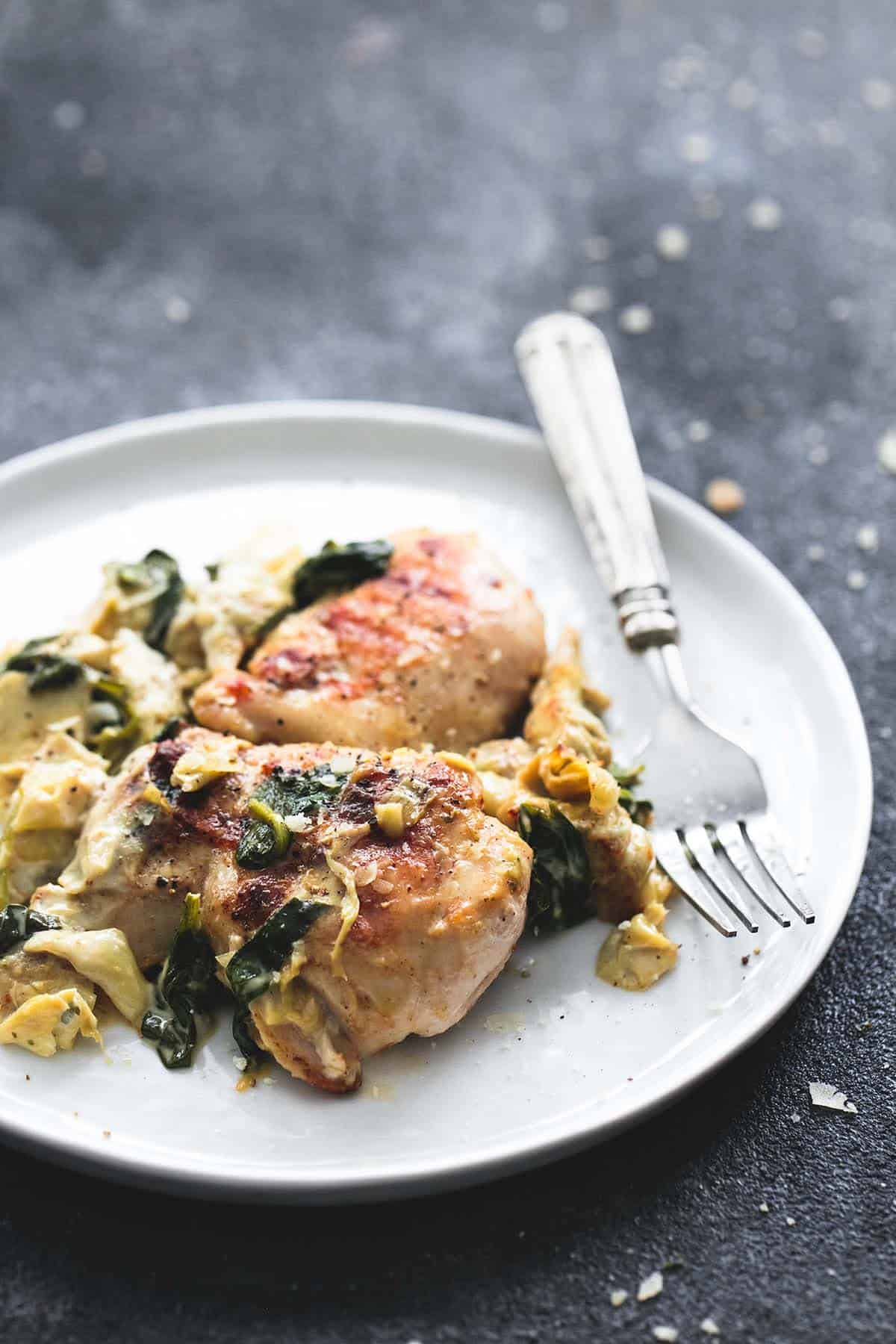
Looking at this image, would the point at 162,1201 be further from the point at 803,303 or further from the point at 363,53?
the point at 363,53

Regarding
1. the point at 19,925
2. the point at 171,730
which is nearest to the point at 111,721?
the point at 171,730

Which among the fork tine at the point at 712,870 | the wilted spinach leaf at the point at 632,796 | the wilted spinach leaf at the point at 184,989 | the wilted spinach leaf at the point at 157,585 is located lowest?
the fork tine at the point at 712,870

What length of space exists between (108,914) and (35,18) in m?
6.00

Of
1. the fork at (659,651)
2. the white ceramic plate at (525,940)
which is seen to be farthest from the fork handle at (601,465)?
the white ceramic plate at (525,940)

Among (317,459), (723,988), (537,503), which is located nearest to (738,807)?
(723,988)

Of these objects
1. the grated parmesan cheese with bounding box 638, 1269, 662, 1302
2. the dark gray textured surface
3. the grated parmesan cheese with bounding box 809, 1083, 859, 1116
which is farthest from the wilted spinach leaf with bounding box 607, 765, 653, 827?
the grated parmesan cheese with bounding box 638, 1269, 662, 1302

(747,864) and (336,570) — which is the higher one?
(336,570)

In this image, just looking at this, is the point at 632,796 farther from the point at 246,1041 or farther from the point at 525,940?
the point at 246,1041

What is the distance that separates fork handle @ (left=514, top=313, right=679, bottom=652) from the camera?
4078mm

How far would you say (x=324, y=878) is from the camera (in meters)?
3.08

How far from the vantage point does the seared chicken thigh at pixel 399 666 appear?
3.61 meters

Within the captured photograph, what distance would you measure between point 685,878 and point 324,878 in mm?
929

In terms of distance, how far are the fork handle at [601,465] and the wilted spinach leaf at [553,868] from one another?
2.86ft

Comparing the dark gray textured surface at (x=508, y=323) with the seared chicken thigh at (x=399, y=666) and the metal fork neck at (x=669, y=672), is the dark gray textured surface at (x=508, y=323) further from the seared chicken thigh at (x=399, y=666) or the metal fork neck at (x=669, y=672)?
the seared chicken thigh at (x=399, y=666)
